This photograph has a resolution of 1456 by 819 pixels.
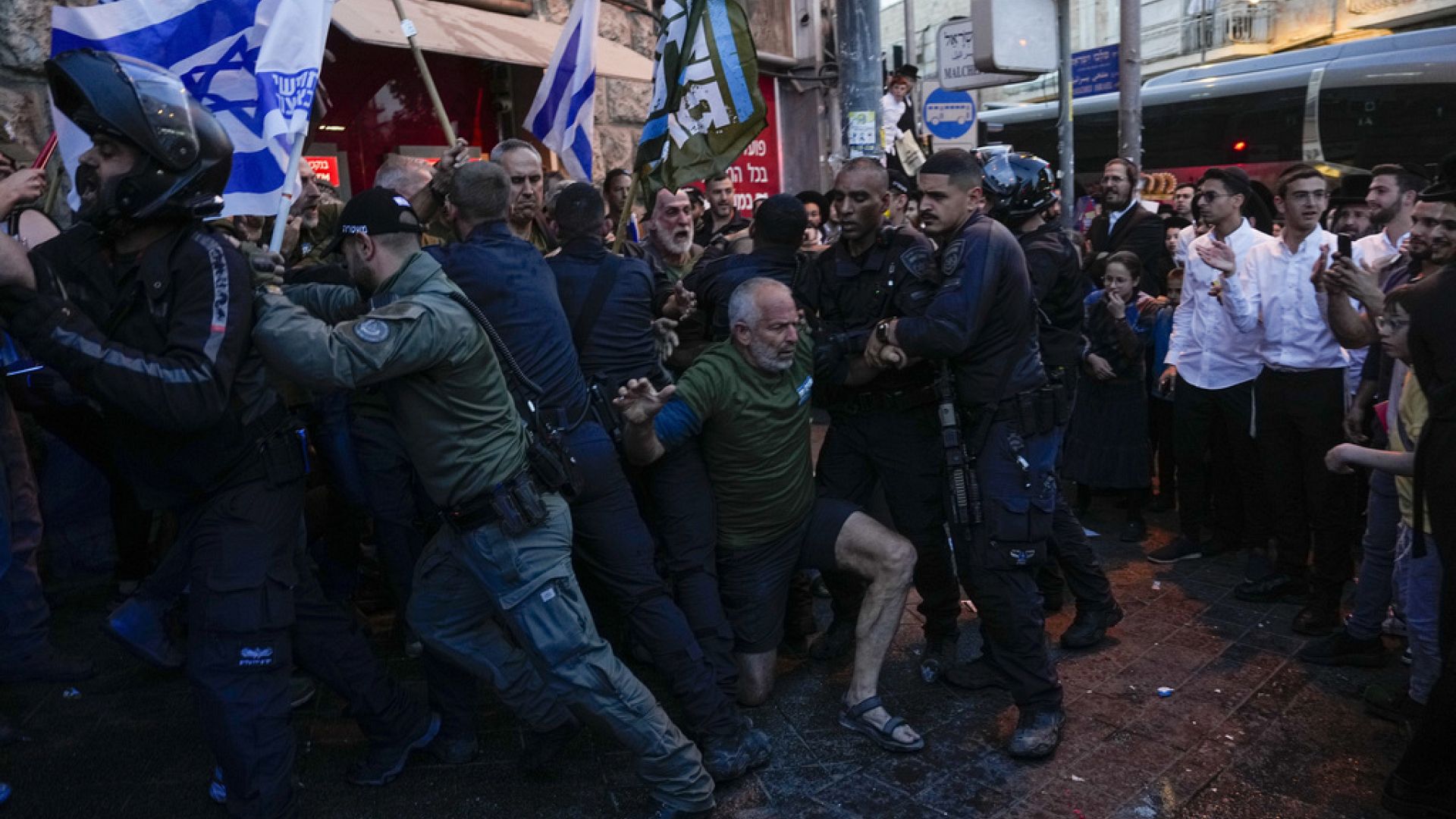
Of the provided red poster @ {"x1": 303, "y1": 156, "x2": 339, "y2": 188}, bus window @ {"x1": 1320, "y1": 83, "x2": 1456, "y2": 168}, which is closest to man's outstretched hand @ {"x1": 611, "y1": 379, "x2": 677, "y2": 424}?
red poster @ {"x1": 303, "y1": 156, "x2": 339, "y2": 188}

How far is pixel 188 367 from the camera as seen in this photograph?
3109 mm

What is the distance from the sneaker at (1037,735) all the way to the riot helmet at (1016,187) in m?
2.22

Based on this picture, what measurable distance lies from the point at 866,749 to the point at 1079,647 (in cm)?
133

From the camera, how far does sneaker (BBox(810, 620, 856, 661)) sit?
4969 mm

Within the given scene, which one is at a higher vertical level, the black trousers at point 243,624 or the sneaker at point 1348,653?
the black trousers at point 243,624

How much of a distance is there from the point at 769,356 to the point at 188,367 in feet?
6.65

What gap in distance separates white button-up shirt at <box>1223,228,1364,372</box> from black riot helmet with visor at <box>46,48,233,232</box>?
458cm

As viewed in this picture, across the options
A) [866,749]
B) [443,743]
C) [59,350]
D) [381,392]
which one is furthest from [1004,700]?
[59,350]

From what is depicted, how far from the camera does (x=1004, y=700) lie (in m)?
4.55

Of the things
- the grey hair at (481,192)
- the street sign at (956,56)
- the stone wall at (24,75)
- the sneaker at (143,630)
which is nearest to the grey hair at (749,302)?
the grey hair at (481,192)

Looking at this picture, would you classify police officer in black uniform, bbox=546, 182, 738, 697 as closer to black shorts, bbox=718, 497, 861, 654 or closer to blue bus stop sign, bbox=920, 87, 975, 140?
black shorts, bbox=718, 497, 861, 654

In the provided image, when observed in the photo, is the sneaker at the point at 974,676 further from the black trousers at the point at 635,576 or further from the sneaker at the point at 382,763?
the sneaker at the point at 382,763

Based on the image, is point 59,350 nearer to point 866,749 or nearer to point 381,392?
point 381,392

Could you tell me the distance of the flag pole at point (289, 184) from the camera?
4.01m
